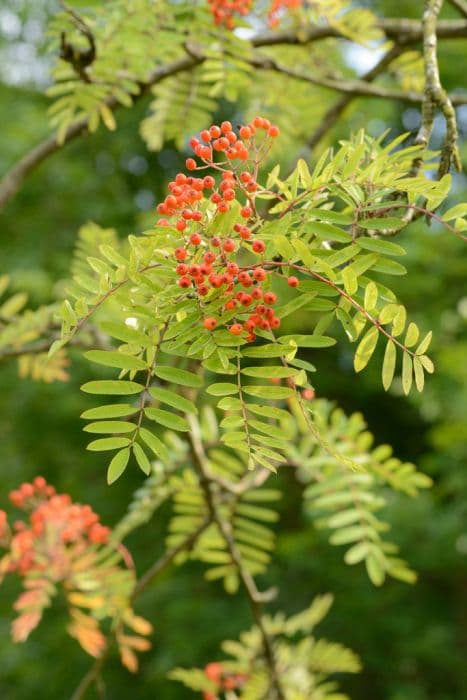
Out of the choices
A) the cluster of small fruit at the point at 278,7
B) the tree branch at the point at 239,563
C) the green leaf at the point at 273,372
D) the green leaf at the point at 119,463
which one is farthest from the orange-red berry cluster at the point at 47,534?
the cluster of small fruit at the point at 278,7

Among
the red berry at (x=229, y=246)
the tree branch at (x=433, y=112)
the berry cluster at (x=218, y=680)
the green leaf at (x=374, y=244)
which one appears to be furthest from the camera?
the berry cluster at (x=218, y=680)

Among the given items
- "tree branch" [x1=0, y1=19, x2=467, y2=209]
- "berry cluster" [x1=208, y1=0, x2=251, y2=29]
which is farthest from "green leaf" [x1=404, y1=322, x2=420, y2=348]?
"tree branch" [x1=0, y1=19, x2=467, y2=209]

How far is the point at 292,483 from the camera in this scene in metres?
6.71

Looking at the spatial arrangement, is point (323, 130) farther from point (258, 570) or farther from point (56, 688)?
point (56, 688)

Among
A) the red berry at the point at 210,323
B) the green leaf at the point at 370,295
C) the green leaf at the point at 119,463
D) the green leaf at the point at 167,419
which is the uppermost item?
the green leaf at the point at 370,295

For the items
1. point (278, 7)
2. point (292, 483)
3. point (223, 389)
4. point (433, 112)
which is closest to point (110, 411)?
point (223, 389)

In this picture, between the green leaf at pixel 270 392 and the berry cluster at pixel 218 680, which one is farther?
the berry cluster at pixel 218 680

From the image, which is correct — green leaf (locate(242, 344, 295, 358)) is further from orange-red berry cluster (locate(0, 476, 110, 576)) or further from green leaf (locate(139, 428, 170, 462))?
orange-red berry cluster (locate(0, 476, 110, 576))

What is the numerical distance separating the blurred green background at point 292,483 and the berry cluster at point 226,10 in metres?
3.02

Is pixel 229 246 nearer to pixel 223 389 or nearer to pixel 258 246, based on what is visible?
pixel 258 246

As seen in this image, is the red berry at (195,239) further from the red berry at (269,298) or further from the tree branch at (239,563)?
the tree branch at (239,563)

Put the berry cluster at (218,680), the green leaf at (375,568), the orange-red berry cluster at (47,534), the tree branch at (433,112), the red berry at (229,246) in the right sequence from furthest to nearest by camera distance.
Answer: the berry cluster at (218,680) < the orange-red berry cluster at (47,534) < the green leaf at (375,568) < the tree branch at (433,112) < the red berry at (229,246)

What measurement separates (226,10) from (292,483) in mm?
5250

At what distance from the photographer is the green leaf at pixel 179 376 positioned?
96cm
